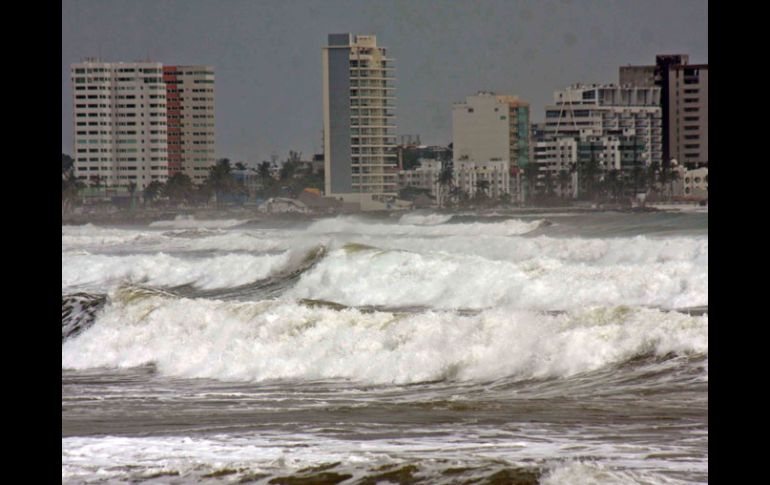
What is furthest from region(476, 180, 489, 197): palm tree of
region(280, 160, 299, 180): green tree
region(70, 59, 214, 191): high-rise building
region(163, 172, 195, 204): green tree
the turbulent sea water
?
the turbulent sea water

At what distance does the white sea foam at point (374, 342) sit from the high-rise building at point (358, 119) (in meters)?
47.0

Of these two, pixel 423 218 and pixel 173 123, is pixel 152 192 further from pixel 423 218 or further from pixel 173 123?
pixel 423 218

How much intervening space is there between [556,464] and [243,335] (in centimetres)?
740

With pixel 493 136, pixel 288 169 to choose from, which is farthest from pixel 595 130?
pixel 288 169

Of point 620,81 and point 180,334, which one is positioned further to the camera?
point 620,81

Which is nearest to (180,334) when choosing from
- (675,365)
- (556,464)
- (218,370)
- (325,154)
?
(218,370)

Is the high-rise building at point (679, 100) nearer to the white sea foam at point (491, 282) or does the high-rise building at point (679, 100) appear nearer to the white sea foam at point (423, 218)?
the white sea foam at point (423, 218)

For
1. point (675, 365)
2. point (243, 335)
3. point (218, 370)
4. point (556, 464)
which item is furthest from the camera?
point (243, 335)

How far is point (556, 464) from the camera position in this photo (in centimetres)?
457

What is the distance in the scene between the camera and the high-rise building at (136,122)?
68.9 m

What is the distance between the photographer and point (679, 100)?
55688mm

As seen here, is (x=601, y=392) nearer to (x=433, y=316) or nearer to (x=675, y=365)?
(x=675, y=365)

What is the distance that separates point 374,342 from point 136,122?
63.2m

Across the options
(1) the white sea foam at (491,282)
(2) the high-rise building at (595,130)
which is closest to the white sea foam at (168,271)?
(1) the white sea foam at (491,282)
